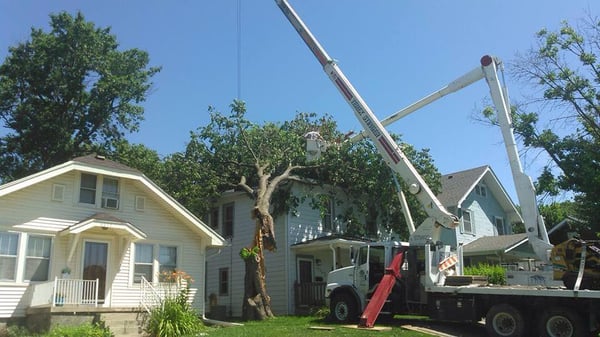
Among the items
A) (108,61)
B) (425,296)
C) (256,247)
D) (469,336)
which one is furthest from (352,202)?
(108,61)

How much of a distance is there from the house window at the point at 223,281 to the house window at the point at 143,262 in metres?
8.13

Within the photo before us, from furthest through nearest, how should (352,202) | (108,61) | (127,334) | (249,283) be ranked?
1. (108,61)
2. (352,202)
3. (249,283)
4. (127,334)

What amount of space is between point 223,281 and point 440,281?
50.0ft

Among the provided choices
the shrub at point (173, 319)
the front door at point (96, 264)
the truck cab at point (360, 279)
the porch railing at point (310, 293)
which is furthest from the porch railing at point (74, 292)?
the porch railing at point (310, 293)

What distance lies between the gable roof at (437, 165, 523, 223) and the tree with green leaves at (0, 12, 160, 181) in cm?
2370

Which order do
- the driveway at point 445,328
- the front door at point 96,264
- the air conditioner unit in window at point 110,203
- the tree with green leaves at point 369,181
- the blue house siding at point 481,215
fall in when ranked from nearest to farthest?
the driveway at point 445,328 → the front door at point 96,264 → the air conditioner unit in window at point 110,203 → the tree with green leaves at point 369,181 → the blue house siding at point 481,215

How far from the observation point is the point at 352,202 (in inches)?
1155

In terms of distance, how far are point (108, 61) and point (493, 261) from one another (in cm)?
2976

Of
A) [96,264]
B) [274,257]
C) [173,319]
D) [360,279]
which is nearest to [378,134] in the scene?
[360,279]

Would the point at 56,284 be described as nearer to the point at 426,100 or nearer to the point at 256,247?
the point at 256,247

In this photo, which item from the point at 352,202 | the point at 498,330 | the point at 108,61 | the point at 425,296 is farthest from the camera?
the point at 108,61

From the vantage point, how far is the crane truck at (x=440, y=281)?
12.5 m

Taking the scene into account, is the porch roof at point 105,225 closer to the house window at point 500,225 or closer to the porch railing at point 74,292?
the porch railing at point 74,292

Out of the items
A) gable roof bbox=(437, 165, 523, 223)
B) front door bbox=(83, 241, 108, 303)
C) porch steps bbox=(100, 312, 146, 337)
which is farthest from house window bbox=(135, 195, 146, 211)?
gable roof bbox=(437, 165, 523, 223)
